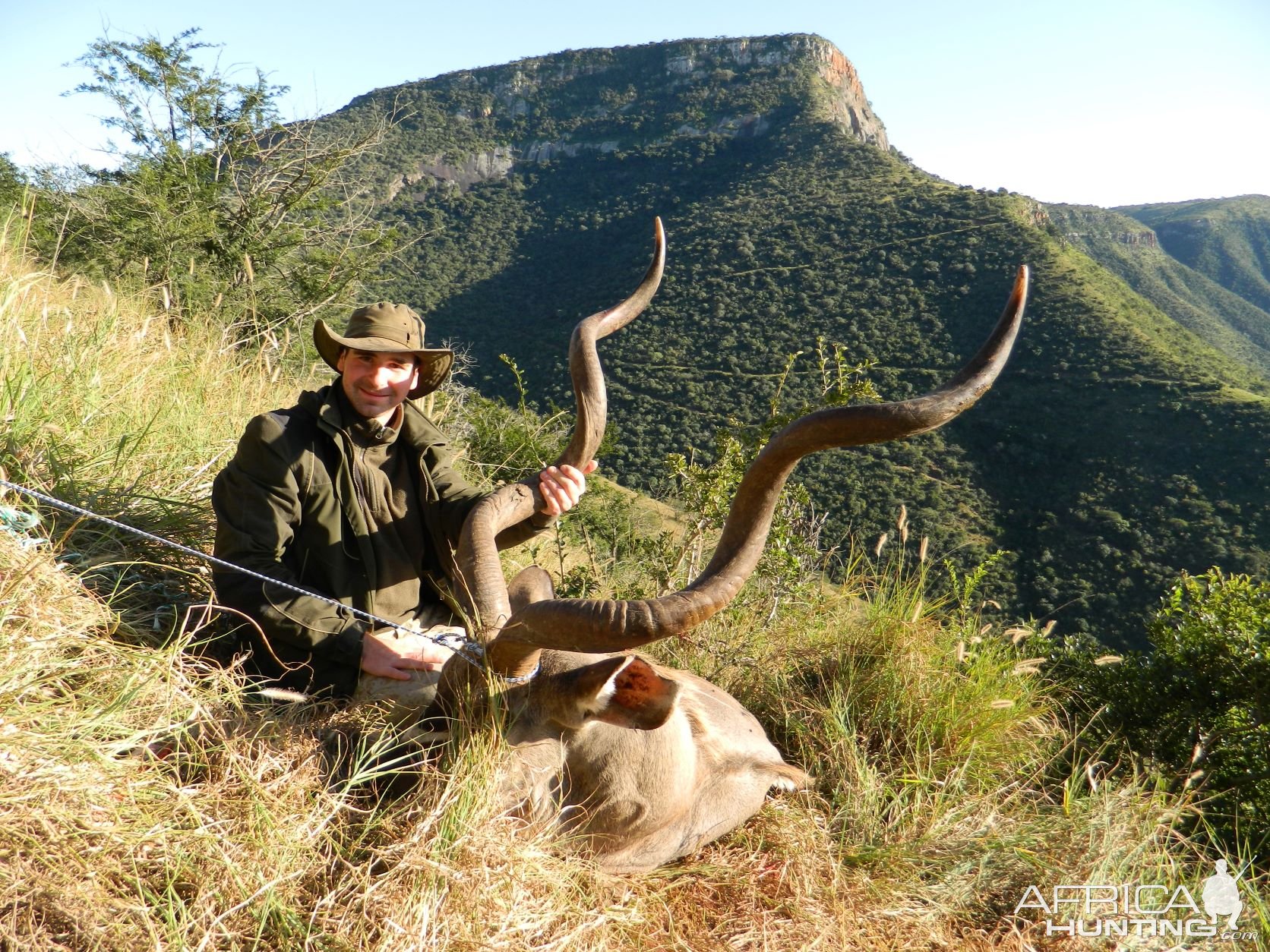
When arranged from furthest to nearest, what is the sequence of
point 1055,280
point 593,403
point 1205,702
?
point 1055,280, point 1205,702, point 593,403

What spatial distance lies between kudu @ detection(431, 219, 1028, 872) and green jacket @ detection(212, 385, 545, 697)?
52cm

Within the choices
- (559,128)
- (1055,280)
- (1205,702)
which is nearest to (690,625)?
(1205,702)

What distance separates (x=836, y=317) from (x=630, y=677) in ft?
129

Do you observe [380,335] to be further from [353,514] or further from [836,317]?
[836,317]

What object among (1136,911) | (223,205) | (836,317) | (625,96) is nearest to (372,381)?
(1136,911)

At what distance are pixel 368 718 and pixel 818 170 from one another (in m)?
57.4

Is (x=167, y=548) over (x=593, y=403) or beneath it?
beneath

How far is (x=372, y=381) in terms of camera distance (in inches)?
126

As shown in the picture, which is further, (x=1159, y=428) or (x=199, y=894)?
(x=1159, y=428)

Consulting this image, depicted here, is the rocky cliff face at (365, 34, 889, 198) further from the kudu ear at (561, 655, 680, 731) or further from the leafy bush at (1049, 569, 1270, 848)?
the kudu ear at (561, 655, 680, 731)

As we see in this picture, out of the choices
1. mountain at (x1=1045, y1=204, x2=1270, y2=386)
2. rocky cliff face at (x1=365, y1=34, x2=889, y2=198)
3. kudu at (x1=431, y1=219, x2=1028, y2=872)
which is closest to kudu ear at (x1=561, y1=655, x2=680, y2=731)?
kudu at (x1=431, y1=219, x2=1028, y2=872)

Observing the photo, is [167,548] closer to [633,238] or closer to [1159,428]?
[1159,428]

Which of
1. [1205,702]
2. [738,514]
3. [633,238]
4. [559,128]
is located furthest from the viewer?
[559,128]

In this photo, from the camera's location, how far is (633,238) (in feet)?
170
